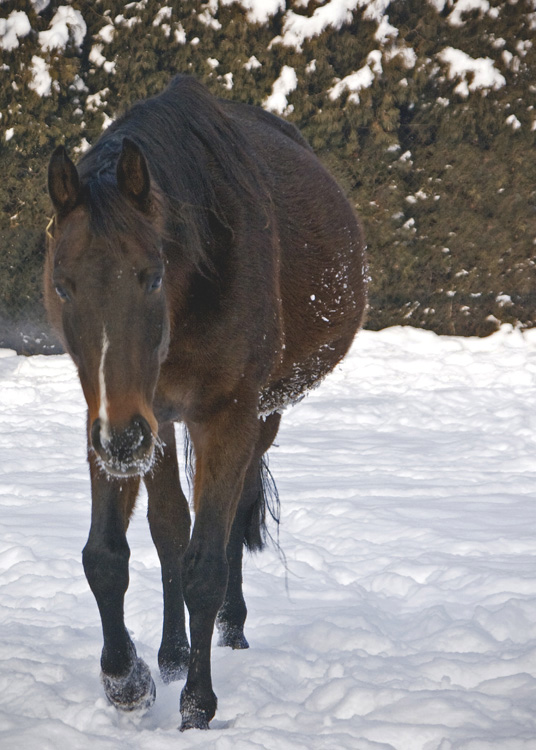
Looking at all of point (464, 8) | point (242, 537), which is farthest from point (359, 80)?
point (242, 537)

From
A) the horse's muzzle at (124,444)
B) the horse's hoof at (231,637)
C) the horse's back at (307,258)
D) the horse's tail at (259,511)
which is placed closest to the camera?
the horse's muzzle at (124,444)

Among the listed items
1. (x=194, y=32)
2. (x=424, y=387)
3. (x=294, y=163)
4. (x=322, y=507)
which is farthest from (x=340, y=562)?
(x=194, y=32)

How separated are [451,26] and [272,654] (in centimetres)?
777

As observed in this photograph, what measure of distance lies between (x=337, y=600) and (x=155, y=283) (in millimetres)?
1765

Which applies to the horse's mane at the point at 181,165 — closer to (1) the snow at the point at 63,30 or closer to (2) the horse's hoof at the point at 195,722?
(2) the horse's hoof at the point at 195,722

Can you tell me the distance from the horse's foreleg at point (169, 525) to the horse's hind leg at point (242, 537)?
209 millimetres

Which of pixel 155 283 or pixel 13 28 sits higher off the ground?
pixel 13 28

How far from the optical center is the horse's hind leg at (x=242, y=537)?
299cm

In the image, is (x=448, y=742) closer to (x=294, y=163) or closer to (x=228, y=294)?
(x=228, y=294)

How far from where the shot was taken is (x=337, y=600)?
3.27 m

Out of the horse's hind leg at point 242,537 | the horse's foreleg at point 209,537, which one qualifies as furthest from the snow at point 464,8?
the horse's foreleg at point 209,537

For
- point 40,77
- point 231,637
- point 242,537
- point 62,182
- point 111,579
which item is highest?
point 40,77

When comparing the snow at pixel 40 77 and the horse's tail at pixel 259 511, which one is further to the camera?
the snow at pixel 40 77

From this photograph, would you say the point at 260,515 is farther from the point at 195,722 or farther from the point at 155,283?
the point at 155,283
